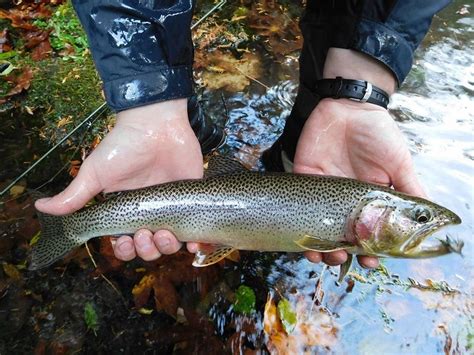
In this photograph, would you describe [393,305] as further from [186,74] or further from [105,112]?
[105,112]

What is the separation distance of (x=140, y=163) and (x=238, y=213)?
68 cm

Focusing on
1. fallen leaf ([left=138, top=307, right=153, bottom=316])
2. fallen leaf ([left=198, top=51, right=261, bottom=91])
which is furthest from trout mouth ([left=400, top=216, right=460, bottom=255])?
fallen leaf ([left=198, top=51, right=261, bottom=91])

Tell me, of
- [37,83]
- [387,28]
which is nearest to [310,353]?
[387,28]

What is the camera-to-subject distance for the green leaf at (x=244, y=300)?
3275 mm

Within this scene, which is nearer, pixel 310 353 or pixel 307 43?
pixel 310 353

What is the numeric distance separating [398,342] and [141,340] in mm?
1732

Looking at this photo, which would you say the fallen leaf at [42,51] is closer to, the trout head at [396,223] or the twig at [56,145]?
the twig at [56,145]

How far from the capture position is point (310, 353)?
3.07 metres

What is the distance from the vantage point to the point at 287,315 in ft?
10.7

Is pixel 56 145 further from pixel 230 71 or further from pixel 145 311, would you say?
pixel 230 71

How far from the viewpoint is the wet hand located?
281cm

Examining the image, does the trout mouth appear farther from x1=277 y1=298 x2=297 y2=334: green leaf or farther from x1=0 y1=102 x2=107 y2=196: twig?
x1=0 y1=102 x2=107 y2=196: twig

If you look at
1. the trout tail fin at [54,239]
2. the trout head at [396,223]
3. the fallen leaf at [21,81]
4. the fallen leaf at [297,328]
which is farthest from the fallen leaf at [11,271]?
the trout head at [396,223]

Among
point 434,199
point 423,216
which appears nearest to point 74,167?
point 423,216
